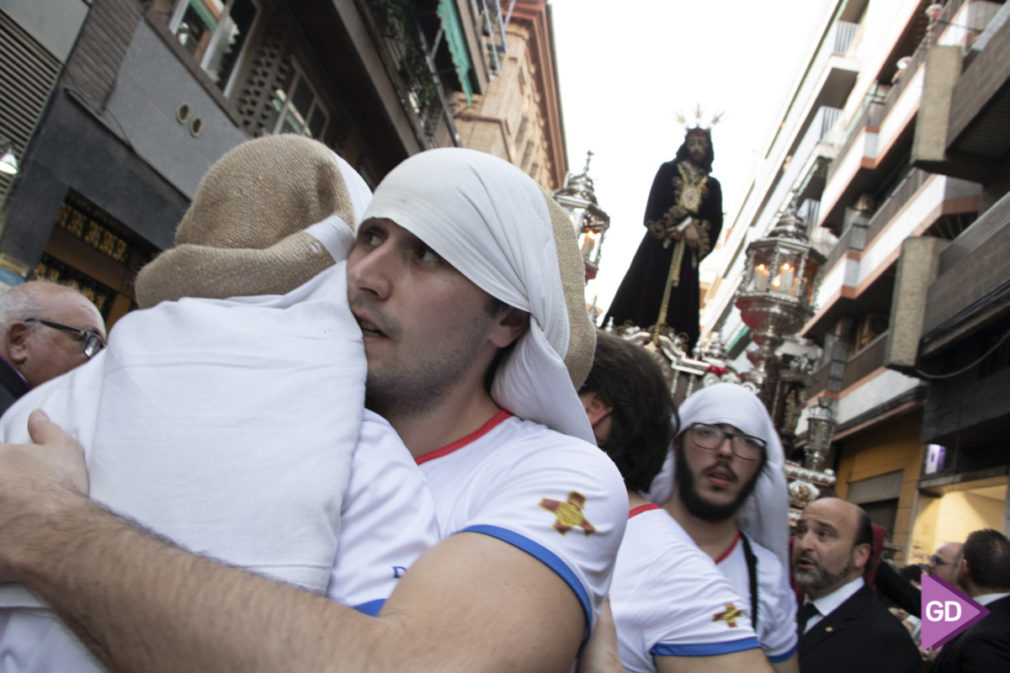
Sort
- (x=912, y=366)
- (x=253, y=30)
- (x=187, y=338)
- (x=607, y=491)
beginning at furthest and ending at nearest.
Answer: (x=912, y=366)
(x=253, y=30)
(x=607, y=491)
(x=187, y=338)

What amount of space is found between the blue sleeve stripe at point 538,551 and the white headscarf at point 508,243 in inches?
18.1

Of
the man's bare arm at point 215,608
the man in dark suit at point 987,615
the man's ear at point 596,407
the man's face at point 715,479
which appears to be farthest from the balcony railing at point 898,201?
the man's bare arm at point 215,608

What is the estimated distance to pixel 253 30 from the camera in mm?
11078

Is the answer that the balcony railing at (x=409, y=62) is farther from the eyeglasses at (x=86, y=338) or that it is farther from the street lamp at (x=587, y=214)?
the eyeglasses at (x=86, y=338)

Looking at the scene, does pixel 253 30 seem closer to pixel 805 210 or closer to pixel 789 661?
pixel 789 661

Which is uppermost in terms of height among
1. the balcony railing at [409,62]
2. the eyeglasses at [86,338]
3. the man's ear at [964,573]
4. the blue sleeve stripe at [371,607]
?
Answer: the balcony railing at [409,62]

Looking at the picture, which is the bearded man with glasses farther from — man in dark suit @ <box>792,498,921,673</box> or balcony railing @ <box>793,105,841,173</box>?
balcony railing @ <box>793,105,841,173</box>

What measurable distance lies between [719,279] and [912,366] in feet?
145

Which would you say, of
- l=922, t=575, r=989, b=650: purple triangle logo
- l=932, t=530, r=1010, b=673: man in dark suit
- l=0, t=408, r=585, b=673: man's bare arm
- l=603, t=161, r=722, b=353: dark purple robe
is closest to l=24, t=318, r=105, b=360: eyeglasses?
l=0, t=408, r=585, b=673: man's bare arm

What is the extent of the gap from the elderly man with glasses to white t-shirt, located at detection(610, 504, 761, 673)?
6.99 ft

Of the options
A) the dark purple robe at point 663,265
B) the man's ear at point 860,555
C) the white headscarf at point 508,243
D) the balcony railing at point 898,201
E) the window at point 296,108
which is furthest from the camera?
the balcony railing at point 898,201

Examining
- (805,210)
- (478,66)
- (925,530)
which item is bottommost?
(925,530)

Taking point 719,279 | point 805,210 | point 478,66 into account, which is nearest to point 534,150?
point 805,210

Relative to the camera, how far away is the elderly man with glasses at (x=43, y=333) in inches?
123
